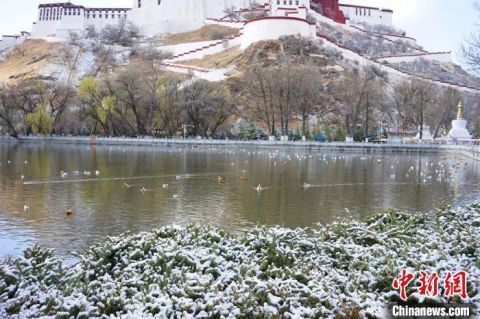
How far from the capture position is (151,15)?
351 feet

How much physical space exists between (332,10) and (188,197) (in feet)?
298

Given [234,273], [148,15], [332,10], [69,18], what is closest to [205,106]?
[234,273]

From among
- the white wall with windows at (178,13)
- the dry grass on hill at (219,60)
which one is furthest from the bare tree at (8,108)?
the white wall with windows at (178,13)

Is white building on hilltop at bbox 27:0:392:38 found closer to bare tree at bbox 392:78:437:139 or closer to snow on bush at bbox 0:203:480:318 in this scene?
bare tree at bbox 392:78:437:139

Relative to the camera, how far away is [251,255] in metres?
7.57

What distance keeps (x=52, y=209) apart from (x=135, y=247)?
23.9ft

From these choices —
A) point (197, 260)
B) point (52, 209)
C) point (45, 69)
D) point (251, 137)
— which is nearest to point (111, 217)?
point (52, 209)

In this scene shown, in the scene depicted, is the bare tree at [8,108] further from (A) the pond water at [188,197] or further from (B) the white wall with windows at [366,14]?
(B) the white wall with windows at [366,14]

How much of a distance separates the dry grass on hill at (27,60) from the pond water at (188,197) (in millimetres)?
70369

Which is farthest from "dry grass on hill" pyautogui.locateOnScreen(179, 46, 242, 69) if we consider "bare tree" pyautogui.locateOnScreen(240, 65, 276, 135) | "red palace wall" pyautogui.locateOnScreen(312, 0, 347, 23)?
"red palace wall" pyautogui.locateOnScreen(312, 0, 347, 23)

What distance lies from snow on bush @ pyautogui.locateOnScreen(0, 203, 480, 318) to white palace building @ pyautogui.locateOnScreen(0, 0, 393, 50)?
97.3 metres

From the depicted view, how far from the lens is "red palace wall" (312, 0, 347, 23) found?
97319 mm

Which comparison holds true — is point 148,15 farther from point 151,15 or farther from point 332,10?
point 332,10

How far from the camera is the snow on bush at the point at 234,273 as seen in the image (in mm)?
5531
